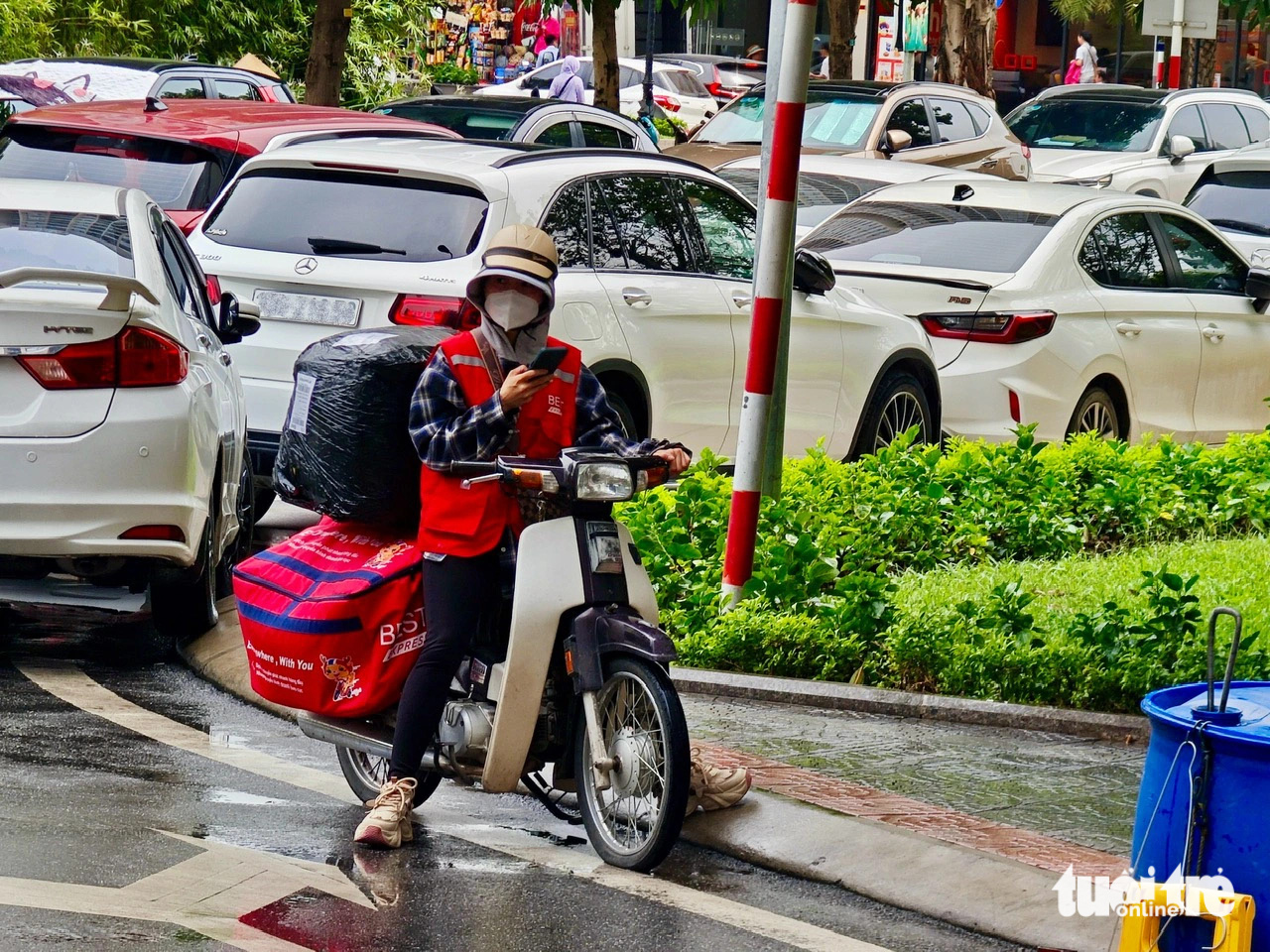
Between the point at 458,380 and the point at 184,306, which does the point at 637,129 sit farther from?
the point at 458,380

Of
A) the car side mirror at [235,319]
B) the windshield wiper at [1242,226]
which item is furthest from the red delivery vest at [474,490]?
the windshield wiper at [1242,226]

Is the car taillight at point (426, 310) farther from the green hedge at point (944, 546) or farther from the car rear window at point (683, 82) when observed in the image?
the car rear window at point (683, 82)

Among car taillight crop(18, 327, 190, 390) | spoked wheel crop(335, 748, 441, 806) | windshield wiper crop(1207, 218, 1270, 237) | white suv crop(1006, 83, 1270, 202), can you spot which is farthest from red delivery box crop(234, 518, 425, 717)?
white suv crop(1006, 83, 1270, 202)

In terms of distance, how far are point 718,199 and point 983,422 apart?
79.9 inches

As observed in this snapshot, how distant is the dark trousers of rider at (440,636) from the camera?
5.45 m

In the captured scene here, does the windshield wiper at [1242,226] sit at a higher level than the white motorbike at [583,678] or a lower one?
higher

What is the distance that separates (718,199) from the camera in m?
11.0

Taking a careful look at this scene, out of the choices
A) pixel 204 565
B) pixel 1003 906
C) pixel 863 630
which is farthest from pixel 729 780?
pixel 204 565

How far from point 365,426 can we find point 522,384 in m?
0.61

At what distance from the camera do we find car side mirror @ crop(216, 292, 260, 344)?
8.28 metres

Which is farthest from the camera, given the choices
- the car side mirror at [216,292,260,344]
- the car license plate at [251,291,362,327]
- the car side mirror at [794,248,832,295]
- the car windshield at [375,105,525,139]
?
the car windshield at [375,105,525,139]

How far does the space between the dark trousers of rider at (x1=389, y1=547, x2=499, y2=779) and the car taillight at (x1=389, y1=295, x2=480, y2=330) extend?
328cm

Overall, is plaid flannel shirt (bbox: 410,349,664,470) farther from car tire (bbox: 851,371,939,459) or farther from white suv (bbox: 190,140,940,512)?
car tire (bbox: 851,371,939,459)

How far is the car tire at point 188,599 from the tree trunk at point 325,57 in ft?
40.9
